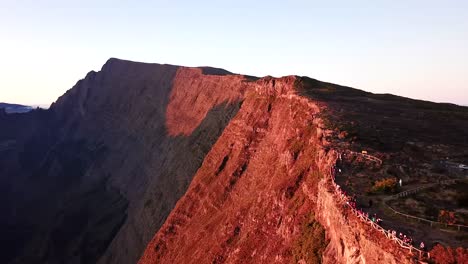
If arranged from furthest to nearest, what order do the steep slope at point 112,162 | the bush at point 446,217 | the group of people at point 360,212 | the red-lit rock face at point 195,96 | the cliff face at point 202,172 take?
the red-lit rock face at point 195,96
the steep slope at point 112,162
the cliff face at point 202,172
the bush at point 446,217
the group of people at point 360,212

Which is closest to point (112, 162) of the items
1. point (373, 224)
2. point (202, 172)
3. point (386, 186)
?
point (202, 172)

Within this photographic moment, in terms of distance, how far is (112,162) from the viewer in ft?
402

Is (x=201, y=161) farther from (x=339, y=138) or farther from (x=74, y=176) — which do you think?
(x=74, y=176)

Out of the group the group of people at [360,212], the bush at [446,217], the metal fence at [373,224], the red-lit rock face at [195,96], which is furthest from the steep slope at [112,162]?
the bush at [446,217]

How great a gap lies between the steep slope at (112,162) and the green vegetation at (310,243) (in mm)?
43334

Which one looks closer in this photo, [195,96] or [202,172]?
[202,172]

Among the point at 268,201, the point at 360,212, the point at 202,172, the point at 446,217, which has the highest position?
the point at 446,217

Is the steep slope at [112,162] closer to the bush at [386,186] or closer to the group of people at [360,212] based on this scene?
the group of people at [360,212]

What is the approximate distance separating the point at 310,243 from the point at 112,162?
98264mm

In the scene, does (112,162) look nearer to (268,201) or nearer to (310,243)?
(268,201)

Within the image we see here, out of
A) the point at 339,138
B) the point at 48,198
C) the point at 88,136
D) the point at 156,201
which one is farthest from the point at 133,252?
the point at 88,136

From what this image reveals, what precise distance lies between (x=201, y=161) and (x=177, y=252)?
Answer: 2107 cm

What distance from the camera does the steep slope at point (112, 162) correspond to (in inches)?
3233

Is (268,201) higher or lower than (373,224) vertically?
lower
